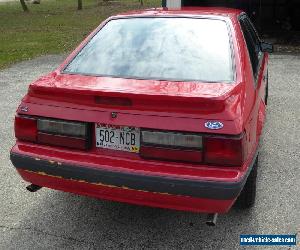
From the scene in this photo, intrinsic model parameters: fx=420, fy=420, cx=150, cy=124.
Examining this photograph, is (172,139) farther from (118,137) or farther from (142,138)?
(118,137)

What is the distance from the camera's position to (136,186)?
2721mm

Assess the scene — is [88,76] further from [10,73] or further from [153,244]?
[10,73]

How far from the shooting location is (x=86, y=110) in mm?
2881

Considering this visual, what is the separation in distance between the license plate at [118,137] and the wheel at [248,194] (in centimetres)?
109

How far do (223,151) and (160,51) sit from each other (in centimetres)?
112

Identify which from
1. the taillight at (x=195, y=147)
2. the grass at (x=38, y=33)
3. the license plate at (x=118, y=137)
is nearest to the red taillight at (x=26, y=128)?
the license plate at (x=118, y=137)

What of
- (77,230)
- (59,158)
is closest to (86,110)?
(59,158)

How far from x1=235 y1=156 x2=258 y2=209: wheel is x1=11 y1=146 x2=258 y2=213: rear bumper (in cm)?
66

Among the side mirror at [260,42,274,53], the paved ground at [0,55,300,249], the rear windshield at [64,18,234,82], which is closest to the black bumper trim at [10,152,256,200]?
the paved ground at [0,55,300,249]

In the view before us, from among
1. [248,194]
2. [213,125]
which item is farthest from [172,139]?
[248,194]

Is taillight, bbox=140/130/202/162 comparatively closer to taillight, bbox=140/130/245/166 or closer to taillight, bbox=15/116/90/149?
taillight, bbox=140/130/245/166

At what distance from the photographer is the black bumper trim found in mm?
2613

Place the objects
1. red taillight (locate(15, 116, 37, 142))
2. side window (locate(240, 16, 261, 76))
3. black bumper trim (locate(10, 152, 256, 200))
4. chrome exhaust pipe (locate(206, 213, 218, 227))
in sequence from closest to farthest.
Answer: black bumper trim (locate(10, 152, 256, 200))
chrome exhaust pipe (locate(206, 213, 218, 227))
red taillight (locate(15, 116, 37, 142))
side window (locate(240, 16, 261, 76))

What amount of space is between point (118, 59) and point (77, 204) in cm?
131
